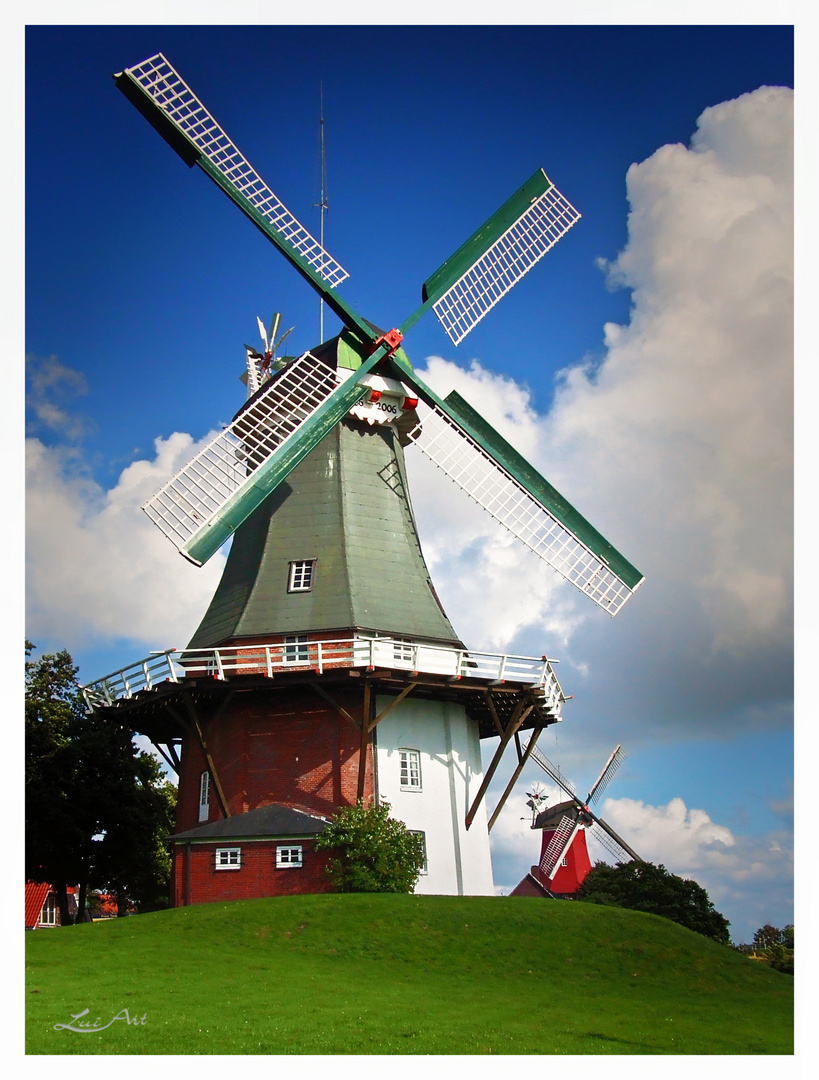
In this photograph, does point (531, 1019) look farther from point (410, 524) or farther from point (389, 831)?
point (410, 524)

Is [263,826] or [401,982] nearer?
[401,982]

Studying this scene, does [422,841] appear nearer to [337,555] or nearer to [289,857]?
[289,857]

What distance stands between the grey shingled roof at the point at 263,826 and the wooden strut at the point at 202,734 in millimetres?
596

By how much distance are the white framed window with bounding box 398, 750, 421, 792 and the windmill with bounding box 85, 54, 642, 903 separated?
3 cm

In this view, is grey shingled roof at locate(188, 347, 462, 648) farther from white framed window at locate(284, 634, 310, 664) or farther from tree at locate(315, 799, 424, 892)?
tree at locate(315, 799, 424, 892)

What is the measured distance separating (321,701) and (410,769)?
2406 mm

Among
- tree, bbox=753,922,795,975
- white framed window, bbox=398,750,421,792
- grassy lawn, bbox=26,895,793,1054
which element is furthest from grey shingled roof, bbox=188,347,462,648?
tree, bbox=753,922,795,975

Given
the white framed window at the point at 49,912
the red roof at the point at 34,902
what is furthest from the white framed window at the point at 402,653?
the white framed window at the point at 49,912

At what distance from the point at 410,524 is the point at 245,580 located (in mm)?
4090

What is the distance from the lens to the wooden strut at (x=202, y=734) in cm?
2198

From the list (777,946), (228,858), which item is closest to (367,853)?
(228,858)

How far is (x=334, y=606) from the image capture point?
2275 centimetres

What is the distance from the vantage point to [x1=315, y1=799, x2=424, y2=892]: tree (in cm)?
2014

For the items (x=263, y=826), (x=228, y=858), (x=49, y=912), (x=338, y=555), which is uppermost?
(x=338, y=555)
